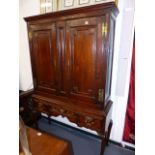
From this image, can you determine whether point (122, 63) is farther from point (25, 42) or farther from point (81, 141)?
point (25, 42)

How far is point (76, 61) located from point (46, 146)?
101 centimetres

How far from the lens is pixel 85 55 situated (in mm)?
1584

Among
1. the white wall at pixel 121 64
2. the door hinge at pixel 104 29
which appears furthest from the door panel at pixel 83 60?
the white wall at pixel 121 64

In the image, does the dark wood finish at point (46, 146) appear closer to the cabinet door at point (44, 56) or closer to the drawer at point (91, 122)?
the drawer at point (91, 122)

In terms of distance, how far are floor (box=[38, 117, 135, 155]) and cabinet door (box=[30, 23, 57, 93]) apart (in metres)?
0.99

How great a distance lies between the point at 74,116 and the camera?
1801 mm

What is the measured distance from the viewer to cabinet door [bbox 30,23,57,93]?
1822mm

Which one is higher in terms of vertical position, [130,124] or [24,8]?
[24,8]

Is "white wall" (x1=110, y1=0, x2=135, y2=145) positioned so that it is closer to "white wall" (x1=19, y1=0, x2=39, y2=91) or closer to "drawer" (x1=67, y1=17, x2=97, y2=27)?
"drawer" (x1=67, y1=17, x2=97, y2=27)
